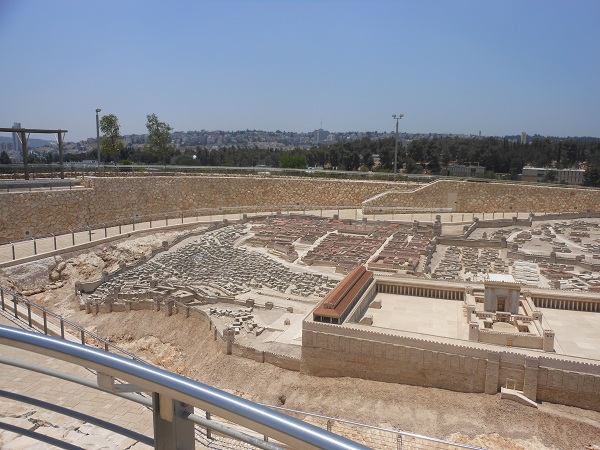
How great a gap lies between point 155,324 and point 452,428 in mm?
10450

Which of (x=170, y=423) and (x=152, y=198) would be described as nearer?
(x=170, y=423)

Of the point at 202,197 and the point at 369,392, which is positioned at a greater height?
the point at 202,197

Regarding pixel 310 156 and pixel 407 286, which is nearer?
pixel 407 286

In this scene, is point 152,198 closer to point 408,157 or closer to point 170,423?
point 170,423

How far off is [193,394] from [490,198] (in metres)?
34.7

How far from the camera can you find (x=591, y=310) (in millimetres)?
16125

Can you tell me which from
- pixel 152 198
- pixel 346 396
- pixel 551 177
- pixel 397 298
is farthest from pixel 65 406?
pixel 551 177

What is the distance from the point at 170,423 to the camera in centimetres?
177

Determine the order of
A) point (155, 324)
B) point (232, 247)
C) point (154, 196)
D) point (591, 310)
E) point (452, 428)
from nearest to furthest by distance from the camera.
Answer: point (452, 428), point (591, 310), point (155, 324), point (232, 247), point (154, 196)

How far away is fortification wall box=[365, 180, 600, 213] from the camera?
108 ft

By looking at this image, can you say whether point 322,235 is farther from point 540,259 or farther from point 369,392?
point 369,392

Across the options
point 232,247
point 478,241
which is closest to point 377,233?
point 478,241

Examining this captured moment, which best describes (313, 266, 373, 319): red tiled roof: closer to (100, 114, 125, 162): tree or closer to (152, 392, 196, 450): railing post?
(152, 392, 196, 450): railing post

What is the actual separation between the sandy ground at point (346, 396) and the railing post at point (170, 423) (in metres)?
10.6
